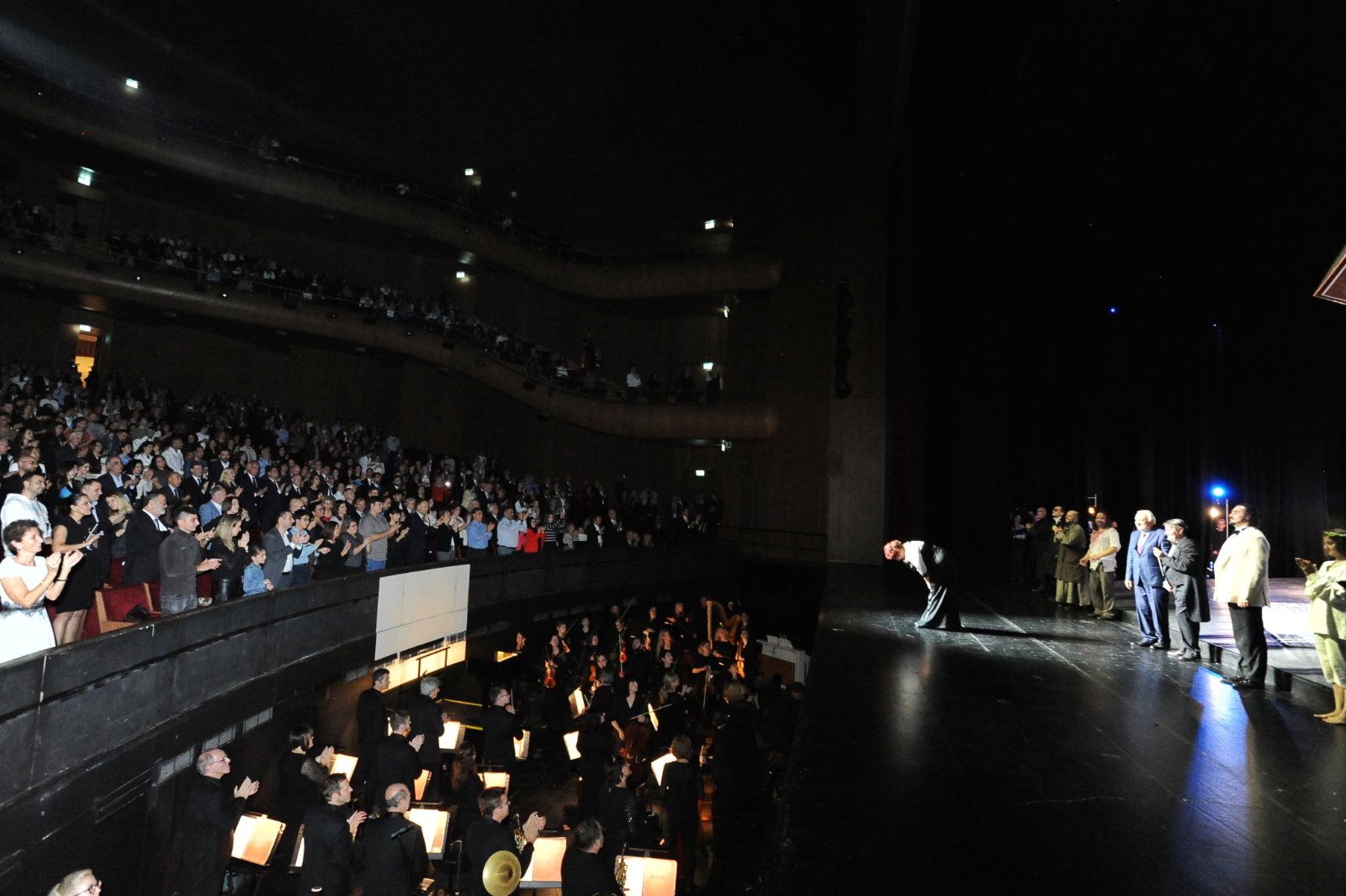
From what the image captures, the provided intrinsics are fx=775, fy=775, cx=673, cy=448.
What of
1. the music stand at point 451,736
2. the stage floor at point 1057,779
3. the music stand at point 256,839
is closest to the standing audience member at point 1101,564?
the stage floor at point 1057,779

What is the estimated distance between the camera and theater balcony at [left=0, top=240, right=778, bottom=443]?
20.1m

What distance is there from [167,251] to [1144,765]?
81.3 feet

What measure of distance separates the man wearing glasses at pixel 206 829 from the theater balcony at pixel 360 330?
17.1 metres

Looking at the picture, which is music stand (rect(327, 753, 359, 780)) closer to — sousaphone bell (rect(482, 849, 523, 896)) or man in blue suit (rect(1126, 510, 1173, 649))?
sousaphone bell (rect(482, 849, 523, 896))

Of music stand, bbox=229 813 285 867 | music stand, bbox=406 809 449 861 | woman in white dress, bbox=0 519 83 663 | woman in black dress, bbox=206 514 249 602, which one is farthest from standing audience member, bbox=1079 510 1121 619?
woman in white dress, bbox=0 519 83 663

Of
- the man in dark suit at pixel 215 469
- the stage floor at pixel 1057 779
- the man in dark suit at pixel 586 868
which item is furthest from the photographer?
the man in dark suit at pixel 215 469

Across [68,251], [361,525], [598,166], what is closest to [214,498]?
[361,525]

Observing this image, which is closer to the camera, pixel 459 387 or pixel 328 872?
pixel 328 872

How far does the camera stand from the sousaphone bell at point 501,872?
5.02 metres

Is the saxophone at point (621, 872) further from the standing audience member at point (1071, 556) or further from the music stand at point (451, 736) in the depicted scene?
the standing audience member at point (1071, 556)

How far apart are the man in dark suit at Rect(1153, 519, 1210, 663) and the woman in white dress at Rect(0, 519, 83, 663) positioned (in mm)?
9475

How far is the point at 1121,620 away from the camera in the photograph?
1050cm

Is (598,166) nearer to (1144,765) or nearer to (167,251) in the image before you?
(167,251)

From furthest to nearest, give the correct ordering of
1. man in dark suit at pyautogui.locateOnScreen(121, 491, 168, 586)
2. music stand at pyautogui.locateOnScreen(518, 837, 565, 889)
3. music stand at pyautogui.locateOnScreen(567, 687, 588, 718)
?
1. music stand at pyautogui.locateOnScreen(567, 687, 588, 718)
2. man in dark suit at pyautogui.locateOnScreen(121, 491, 168, 586)
3. music stand at pyautogui.locateOnScreen(518, 837, 565, 889)
